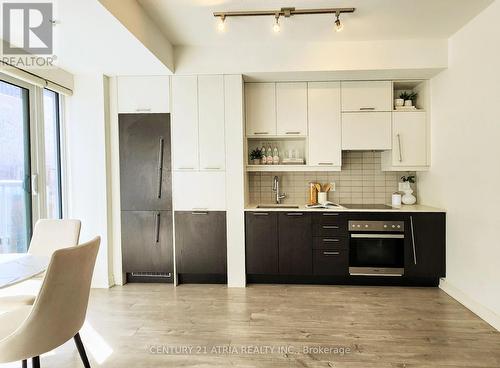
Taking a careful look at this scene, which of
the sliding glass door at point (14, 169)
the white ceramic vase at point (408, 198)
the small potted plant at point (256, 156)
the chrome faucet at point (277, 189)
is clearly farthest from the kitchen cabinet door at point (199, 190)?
the white ceramic vase at point (408, 198)

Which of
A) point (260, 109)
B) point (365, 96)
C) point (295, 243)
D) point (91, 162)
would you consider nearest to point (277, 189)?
point (295, 243)

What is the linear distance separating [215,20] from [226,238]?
89.2 inches

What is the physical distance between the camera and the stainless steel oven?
330 centimetres

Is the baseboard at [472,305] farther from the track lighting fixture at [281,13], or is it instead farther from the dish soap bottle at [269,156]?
the track lighting fixture at [281,13]

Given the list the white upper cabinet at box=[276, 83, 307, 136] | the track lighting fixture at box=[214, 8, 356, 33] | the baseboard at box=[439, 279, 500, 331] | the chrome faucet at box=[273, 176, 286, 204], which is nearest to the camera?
the baseboard at box=[439, 279, 500, 331]

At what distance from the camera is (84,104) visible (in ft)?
11.2

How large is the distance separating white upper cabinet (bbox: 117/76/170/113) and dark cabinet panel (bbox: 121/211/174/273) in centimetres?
122

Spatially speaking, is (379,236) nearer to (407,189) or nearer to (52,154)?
(407,189)

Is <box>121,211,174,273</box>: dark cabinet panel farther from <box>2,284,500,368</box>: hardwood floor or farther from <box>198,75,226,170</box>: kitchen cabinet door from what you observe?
<box>198,75,226,170</box>: kitchen cabinet door

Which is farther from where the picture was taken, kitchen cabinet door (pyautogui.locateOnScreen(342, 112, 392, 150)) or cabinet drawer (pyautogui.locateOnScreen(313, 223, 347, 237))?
kitchen cabinet door (pyautogui.locateOnScreen(342, 112, 392, 150))

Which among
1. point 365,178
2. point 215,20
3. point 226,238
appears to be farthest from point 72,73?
point 365,178

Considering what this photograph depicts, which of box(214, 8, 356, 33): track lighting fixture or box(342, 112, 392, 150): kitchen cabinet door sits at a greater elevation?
box(214, 8, 356, 33): track lighting fixture

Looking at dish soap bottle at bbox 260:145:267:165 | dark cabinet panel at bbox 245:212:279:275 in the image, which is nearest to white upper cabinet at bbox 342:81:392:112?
dish soap bottle at bbox 260:145:267:165

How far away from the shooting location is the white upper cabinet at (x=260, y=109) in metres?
3.63
